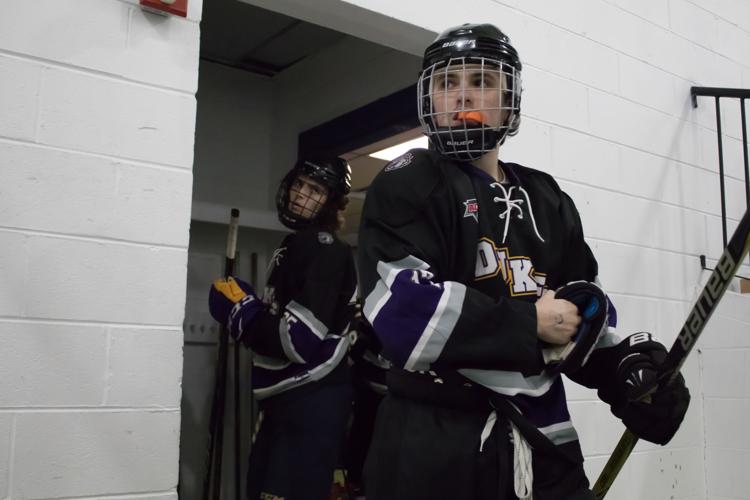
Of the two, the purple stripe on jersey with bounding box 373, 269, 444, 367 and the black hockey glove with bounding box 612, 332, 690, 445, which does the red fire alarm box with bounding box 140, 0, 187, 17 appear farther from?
the black hockey glove with bounding box 612, 332, 690, 445

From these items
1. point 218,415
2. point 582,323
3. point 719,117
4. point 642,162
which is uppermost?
point 719,117

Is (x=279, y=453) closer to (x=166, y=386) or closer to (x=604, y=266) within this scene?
(x=166, y=386)

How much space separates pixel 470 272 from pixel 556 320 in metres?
0.18

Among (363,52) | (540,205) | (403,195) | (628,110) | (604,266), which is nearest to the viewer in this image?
(403,195)

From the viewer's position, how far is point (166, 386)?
1733 millimetres

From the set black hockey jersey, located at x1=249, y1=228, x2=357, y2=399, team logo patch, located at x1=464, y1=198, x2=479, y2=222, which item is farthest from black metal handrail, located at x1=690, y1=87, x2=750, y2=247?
team logo patch, located at x1=464, y1=198, x2=479, y2=222

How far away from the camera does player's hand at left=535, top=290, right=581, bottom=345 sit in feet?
4.17

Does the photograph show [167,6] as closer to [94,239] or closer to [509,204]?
[94,239]

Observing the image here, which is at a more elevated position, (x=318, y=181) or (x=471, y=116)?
(x=318, y=181)

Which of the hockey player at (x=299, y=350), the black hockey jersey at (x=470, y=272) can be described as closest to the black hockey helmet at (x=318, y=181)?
the hockey player at (x=299, y=350)

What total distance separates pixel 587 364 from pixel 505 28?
156 centimetres

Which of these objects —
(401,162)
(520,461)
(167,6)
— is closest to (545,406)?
(520,461)

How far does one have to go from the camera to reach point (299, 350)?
8.50ft

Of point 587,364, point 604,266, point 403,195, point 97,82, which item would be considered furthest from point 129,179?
point 604,266
